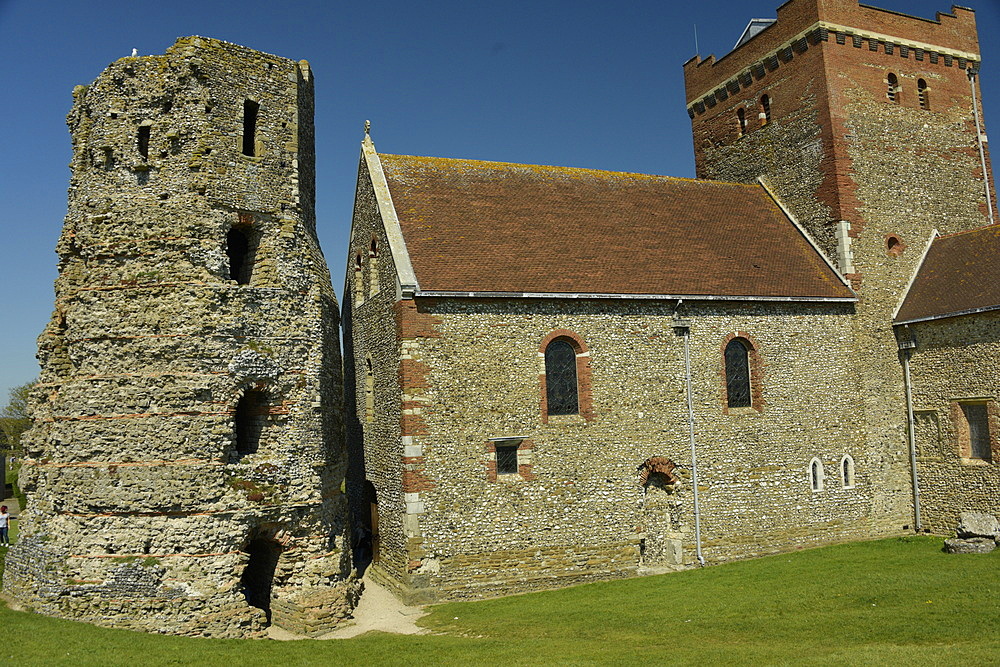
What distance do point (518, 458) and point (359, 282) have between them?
7.75 metres

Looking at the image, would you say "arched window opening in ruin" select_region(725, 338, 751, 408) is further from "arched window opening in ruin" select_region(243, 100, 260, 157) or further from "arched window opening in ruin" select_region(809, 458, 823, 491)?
"arched window opening in ruin" select_region(243, 100, 260, 157)

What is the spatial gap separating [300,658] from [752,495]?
38.0ft

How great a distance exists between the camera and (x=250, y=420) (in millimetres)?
15539

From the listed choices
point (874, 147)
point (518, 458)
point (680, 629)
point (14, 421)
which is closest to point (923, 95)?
point (874, 147)

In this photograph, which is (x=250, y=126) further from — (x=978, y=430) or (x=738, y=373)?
(x=978, y=430)

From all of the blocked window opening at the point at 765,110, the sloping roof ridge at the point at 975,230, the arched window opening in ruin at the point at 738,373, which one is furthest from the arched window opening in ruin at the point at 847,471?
the blocked window opening at the point at 765,110

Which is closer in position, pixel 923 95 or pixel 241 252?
→ pixel 241 252

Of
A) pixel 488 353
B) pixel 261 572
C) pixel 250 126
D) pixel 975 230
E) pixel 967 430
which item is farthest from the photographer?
pixel 975 230

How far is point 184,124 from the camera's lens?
606 inches

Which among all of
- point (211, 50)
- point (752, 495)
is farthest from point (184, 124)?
point (752, 495)

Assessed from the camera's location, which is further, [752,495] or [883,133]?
[883,133]

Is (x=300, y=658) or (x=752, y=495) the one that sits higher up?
(x=752, y=495)

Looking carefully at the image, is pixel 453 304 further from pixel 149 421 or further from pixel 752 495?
pixel 752 495

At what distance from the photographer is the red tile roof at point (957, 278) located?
19250 millimetres
